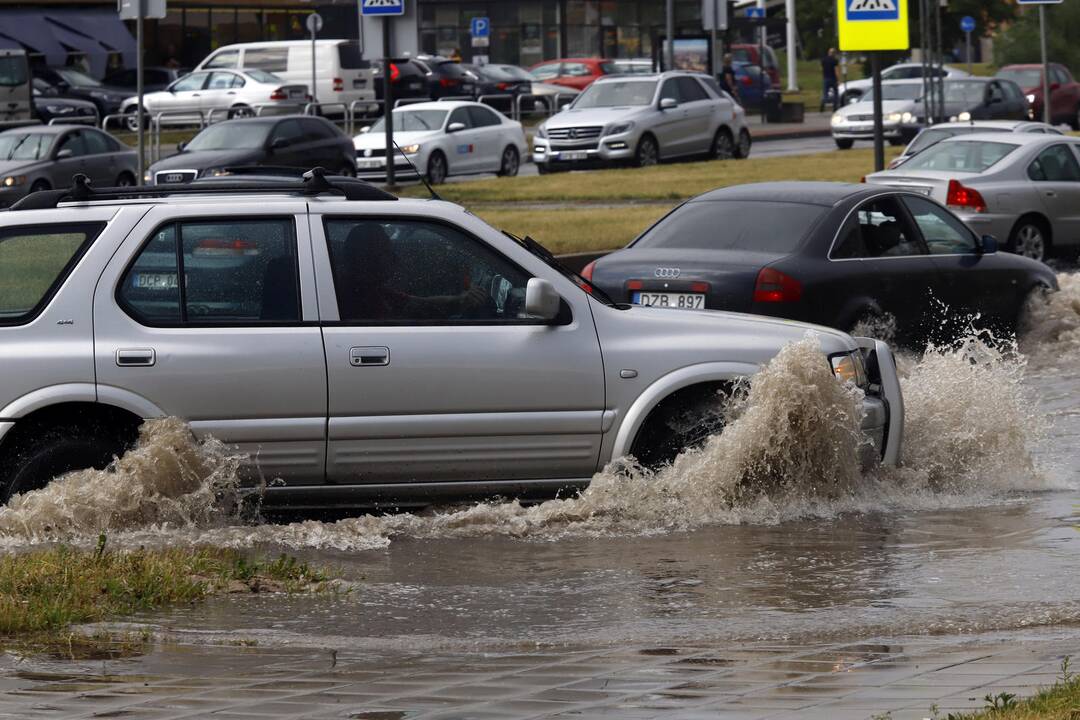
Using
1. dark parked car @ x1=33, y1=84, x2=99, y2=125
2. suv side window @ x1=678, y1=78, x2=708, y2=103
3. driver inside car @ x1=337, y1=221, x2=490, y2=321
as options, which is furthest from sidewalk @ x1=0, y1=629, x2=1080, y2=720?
dark parked car @ x1=33, y1=84, x2=99, y2=125

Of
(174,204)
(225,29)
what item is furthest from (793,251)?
(225,29)

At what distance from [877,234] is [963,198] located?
6655mm

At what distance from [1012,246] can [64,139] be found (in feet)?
53.0

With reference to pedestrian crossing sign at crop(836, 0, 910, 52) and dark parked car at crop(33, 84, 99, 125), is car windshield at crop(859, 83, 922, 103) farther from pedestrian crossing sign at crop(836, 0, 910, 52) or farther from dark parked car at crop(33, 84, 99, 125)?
pedestrian crossing sign at crop(836, 0, 910, 52)

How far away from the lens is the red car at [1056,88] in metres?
47.2

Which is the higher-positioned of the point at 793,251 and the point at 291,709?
the point at 793,251

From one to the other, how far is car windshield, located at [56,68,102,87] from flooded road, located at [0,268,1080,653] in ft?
141

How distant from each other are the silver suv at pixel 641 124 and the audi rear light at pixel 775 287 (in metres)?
22.4

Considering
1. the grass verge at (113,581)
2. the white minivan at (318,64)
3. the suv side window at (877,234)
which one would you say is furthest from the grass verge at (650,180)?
the grass verge at (113,581)

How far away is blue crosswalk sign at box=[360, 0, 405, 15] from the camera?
84.3ft

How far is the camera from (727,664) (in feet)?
18.9

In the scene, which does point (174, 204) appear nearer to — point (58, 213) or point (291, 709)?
point (58, 213)

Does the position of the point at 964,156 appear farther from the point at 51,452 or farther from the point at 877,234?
the point at 51,452

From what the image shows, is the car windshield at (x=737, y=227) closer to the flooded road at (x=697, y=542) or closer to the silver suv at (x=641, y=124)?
the flooded road at (x=697, y=542)
